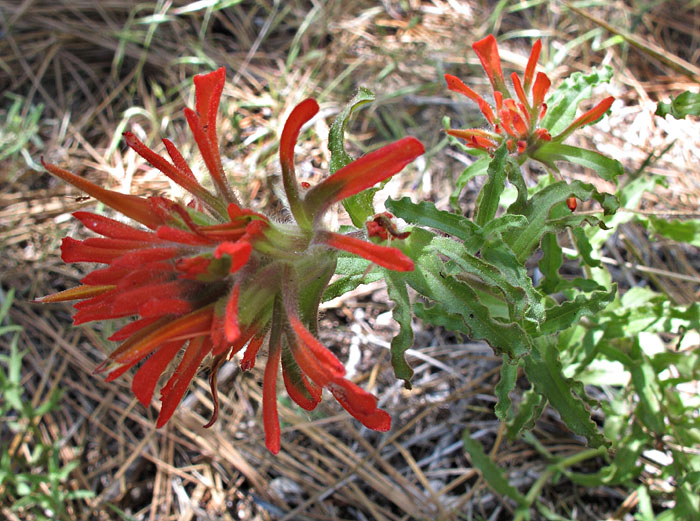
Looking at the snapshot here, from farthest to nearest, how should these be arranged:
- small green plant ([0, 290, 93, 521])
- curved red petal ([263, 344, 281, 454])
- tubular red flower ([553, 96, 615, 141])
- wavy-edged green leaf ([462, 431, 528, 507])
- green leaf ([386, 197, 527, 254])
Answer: small green plant ([0, 290, 93, 521]), wavy-edged green leaf ([462, 431, 528, 507]), tubular red flower ([553, 96, 615, 141]), green leaf ([386, 197, 527, 254]), curved red petal ([263, 344, 281, 454])

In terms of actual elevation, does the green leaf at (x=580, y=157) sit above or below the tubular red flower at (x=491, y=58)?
below

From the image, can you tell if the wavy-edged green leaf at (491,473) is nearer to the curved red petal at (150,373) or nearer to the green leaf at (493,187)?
the green leaf at (493,187)

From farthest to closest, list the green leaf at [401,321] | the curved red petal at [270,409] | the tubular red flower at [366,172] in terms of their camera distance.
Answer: the green leaf at [401,321], the curved red petal at [270,409], the tubular red flower at [366,172]

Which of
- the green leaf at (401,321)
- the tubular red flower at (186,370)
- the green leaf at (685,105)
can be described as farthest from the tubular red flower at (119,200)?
the green leaf at (685,105)

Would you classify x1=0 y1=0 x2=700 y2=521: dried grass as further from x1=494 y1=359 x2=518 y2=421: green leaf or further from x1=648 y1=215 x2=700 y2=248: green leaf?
x1=494 y1=359 x2=518 y2=421: green leaf

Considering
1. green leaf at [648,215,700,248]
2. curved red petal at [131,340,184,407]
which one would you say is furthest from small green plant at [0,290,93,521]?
green leaf at [648,215,700,248]
